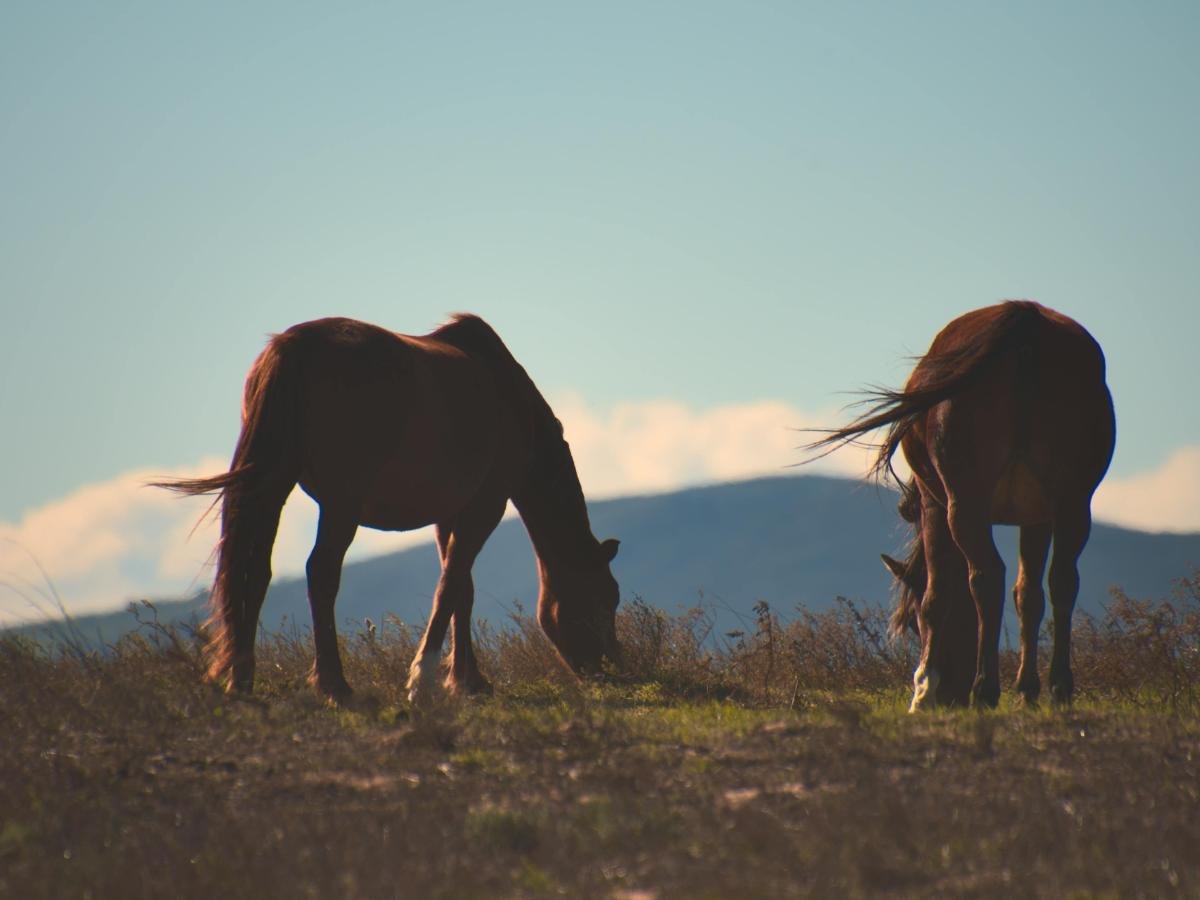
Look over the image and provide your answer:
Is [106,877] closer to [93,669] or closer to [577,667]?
[93,669]

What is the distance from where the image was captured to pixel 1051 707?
27.0 ft

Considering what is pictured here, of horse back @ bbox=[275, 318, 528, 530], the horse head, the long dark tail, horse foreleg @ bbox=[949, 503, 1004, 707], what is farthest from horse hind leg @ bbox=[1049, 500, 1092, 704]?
the long dark tail

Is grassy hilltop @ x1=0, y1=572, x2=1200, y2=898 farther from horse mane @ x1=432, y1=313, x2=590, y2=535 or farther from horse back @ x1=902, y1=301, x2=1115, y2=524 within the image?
horse mane @ x1=432, y1=313, x2=590, y2=535

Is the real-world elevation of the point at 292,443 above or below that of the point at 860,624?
above

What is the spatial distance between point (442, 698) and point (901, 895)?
198 inches

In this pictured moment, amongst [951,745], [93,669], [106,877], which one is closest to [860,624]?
[951,745]

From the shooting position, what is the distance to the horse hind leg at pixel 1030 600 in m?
8.53

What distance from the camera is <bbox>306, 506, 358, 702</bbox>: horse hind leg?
8.73 meters

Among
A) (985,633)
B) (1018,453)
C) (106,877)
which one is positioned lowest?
(106,877)

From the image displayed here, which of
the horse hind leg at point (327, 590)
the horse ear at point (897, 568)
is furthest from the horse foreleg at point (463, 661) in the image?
the horse ear at point (897, 568)

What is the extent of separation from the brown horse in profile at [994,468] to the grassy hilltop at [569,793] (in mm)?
517

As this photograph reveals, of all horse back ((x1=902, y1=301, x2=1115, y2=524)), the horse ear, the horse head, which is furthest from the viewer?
the horse head

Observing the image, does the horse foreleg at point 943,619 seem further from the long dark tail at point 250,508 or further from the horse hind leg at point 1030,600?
the long dark tail at point 250,508

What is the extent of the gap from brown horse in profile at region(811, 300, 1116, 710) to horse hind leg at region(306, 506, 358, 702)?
10.4ft
